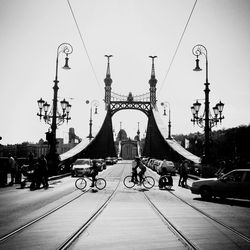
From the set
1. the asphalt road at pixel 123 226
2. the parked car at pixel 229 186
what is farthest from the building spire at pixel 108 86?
the asphalt road at pixel 123 226

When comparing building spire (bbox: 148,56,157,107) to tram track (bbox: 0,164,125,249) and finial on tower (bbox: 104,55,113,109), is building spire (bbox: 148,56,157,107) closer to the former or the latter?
finial on tower (bbox: 104,55,113,109)

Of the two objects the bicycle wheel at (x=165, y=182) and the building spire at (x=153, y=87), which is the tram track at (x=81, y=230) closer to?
the bicycle wheel at (x=165, y=182)

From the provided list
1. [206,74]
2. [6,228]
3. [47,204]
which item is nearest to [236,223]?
[6,228]

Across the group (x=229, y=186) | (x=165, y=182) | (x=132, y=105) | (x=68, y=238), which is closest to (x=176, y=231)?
(x=68, y=238)

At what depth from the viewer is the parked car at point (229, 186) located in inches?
411

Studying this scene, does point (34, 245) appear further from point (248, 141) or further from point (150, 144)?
point (150, 144)

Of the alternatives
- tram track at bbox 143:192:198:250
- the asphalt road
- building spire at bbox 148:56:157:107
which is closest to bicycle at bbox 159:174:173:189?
the asphalt road

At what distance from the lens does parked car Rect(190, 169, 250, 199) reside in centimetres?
1044

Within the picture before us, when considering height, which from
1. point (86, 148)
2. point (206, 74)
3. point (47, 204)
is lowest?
point (47, 204)

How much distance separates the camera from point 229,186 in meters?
10.7

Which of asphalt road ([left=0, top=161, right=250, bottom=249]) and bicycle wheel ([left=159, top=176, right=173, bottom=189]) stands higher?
bicycle wheel ([left=159, top=176, right=173, bottom=189])

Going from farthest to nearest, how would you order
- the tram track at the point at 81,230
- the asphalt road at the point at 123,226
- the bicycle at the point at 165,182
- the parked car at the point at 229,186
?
the bicycle at the point at 165,182 → the parked car at the point at 229,186 → the asphalt road at the point at 123,226 → the tram track at the point at 81,230

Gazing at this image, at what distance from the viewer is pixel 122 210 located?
8.37m

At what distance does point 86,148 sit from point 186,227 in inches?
1264
